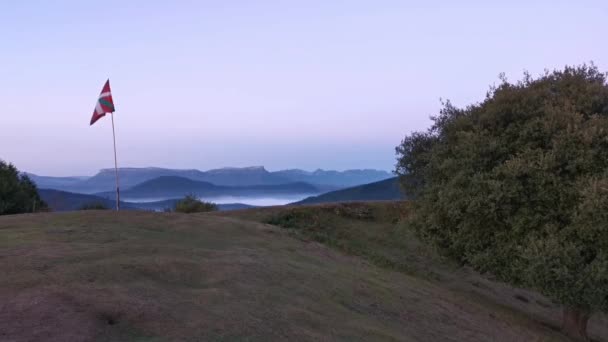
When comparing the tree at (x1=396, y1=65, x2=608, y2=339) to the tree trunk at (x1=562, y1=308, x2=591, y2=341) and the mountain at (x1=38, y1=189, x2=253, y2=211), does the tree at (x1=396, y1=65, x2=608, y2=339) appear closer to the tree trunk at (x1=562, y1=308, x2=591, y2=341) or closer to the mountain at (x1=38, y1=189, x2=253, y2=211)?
the tree trunk at (x1=562, y1=308, x2=591, y2=341)

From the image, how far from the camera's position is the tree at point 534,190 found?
15.1 m

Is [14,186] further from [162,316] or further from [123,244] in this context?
[162,316]

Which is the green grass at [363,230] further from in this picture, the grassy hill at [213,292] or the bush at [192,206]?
the bush at [192,206]

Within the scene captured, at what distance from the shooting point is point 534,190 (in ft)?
52.7

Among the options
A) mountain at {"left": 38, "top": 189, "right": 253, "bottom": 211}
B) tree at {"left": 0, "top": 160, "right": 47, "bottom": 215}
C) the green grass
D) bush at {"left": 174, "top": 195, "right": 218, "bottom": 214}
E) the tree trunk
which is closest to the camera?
the tree trunk

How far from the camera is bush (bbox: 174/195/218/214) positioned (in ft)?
115

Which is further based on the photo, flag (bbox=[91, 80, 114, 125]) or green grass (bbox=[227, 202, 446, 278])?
green grass (bbox=[227, 202, 446, 278])

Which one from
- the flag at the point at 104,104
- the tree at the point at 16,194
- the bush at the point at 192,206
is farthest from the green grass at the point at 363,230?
the tree at the point at 16,194

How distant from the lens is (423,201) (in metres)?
20.2

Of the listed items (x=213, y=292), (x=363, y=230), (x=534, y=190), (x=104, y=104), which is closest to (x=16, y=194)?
(x=104, y=104)

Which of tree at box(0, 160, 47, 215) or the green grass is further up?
tree at box(0, 160, 47, 215)

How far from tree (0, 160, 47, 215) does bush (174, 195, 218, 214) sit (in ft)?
26.9

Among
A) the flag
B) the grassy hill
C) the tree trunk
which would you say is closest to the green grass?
the grassy hill

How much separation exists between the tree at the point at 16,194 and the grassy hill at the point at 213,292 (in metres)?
13.9
